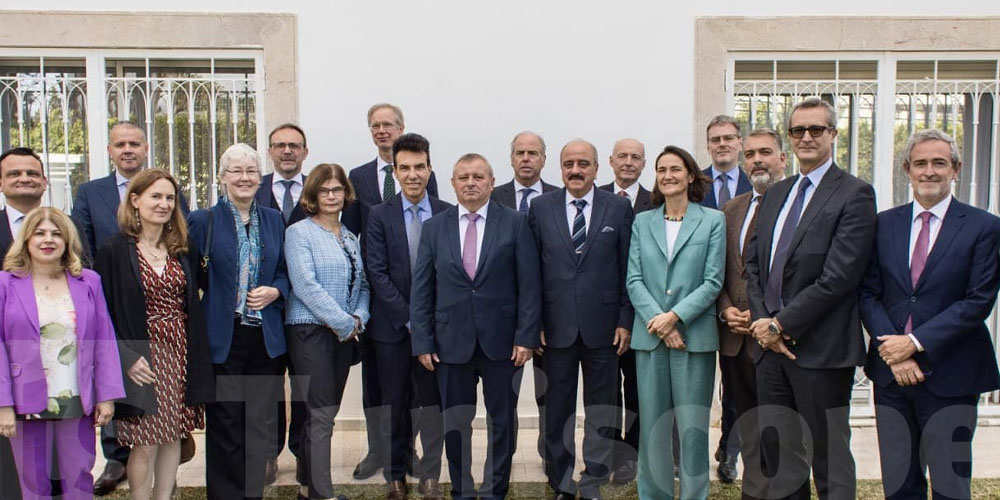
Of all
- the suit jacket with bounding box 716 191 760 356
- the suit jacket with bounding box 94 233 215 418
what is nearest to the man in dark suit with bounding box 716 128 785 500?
the suit jacket with bounding box 716 191 760 356

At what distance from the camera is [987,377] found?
10.8 feet

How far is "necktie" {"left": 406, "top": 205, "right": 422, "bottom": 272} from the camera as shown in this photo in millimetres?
4195

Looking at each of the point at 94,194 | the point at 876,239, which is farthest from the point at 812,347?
the point at 94,194

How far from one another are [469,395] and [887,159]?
332cm

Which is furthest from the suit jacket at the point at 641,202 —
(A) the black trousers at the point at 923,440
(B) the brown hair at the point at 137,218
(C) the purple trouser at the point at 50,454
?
(C) the purple trouser at the point at 50,454

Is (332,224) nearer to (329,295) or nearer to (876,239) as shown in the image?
(329,295)

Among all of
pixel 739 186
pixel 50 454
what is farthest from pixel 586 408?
pixel 50 454

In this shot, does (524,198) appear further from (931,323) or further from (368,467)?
(931,323)

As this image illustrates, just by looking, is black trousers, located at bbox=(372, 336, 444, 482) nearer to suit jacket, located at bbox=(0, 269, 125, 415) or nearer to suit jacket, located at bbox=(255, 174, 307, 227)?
suit jacket, located at bbox=(255, 174, 307, 227)

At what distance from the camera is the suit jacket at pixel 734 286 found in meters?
3.78

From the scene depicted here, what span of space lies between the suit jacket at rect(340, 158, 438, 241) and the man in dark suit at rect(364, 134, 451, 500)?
330 millimetres

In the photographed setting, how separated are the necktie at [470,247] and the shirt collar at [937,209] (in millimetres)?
1873

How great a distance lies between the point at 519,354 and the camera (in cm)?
396

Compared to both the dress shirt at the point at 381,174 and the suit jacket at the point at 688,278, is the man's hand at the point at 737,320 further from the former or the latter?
the dress shirt at the point at 381,174
